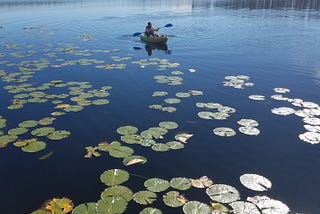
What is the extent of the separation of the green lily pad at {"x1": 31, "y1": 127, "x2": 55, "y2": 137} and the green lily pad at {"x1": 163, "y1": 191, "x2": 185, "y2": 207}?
4.29m

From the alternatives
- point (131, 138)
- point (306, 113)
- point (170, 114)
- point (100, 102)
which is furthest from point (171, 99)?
point (306, 113)

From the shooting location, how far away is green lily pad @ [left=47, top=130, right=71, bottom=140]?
867cm

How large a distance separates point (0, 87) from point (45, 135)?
17.5 feet

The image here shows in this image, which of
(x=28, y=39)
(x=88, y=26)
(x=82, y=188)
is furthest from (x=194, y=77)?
(x=88, y=26)

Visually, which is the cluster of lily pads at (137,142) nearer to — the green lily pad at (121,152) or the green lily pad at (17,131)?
the green lily pad at (121,152)

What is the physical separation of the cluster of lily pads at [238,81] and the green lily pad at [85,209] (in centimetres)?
819

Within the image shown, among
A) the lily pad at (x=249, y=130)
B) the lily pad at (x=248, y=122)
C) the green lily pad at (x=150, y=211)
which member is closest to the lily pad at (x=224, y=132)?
the lily pad at (x=249, y=130)

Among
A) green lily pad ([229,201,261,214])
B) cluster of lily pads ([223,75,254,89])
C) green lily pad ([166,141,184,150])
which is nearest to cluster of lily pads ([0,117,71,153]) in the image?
green lily pad ([166,141,184,150])

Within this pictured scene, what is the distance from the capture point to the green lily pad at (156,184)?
21.2 feet

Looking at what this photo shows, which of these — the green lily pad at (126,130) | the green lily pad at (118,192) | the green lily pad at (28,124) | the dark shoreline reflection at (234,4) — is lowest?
the green lily pad at (118,192)

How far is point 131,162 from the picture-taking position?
7.43m

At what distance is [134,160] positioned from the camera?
7496mm

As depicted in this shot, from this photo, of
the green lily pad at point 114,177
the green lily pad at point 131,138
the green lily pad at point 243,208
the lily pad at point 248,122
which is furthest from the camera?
the lily pad at point 248,122

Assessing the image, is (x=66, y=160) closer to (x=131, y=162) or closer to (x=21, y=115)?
(x=131, y=162)
